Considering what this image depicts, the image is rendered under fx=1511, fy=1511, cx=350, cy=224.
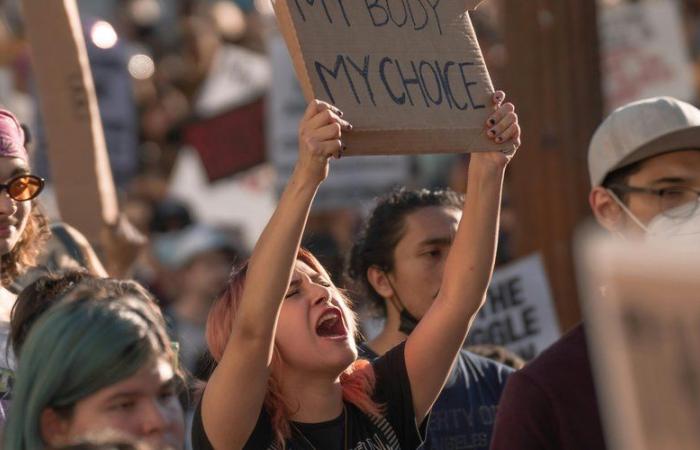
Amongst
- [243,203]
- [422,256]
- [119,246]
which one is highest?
[119,246]

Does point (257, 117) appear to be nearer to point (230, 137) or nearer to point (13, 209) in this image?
point (230, 137)

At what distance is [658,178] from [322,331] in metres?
1.05

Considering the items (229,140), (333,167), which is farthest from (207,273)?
(229,140)

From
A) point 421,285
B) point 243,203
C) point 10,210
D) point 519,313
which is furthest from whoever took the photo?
point 243,203

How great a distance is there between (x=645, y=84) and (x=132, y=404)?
711cm

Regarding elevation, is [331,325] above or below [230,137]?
above

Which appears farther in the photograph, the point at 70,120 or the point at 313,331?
the point at 70,120

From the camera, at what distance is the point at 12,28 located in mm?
13734

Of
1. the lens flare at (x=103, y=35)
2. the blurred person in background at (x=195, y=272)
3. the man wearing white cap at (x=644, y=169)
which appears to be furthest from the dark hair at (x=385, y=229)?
the lens flare at (x=103, y=35)

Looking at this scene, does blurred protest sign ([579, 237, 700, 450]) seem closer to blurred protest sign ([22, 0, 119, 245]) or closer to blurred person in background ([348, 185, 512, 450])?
blurred person in background ([348, 185, 512, 450])

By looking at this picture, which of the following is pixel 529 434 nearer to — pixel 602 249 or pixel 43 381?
pixel 43 381

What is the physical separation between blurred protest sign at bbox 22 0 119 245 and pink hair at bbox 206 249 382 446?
1.92 m

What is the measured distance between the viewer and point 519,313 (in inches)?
216

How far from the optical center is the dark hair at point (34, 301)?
10.9ft
